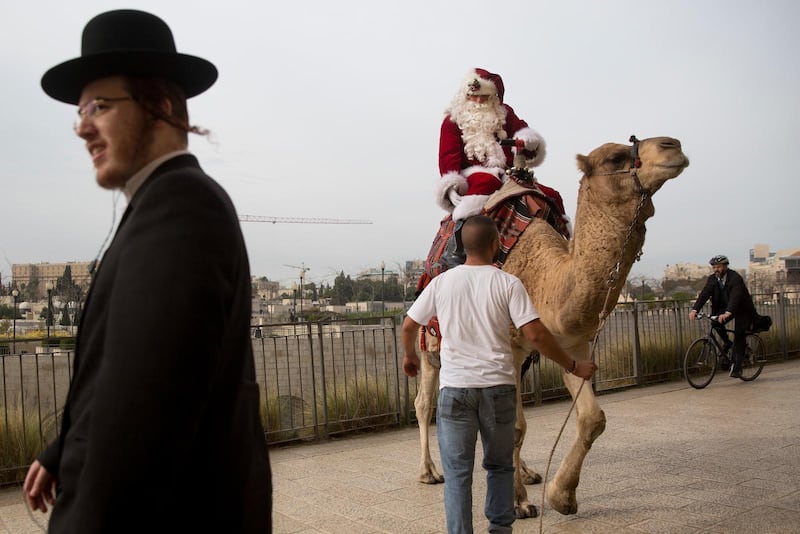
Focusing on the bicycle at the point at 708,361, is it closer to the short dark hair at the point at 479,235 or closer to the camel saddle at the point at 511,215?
the camel saddle at the point at 511,215

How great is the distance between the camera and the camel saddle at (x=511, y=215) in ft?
19.2

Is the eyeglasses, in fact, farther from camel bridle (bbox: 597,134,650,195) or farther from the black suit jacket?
camel bridle (bbox: 597,134,650,195)

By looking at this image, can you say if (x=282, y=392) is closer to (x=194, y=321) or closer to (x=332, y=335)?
(x=332, y=335)

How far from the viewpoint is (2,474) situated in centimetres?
722

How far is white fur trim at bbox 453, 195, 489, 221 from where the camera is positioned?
614cm

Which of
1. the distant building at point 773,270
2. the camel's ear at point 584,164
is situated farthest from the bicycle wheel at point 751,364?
the distant building at point 773,270

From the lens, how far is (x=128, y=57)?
73.7 inches

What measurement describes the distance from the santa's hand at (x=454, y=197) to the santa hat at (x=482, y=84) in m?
0.96

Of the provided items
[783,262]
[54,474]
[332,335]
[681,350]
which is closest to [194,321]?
[54,474]

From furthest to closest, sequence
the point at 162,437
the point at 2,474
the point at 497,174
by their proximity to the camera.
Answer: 1. the point at 2,474
2. the point at 497,174
3. the point at 162,437

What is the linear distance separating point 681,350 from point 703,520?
957 cm

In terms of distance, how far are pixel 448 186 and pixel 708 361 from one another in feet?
28.4

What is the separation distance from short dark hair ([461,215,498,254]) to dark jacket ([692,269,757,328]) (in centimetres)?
1002

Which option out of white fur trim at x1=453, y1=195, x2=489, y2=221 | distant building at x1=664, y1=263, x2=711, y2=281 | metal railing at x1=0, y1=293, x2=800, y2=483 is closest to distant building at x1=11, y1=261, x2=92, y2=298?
metal railing at x1=0, y1=293, x2=800, y2=483
